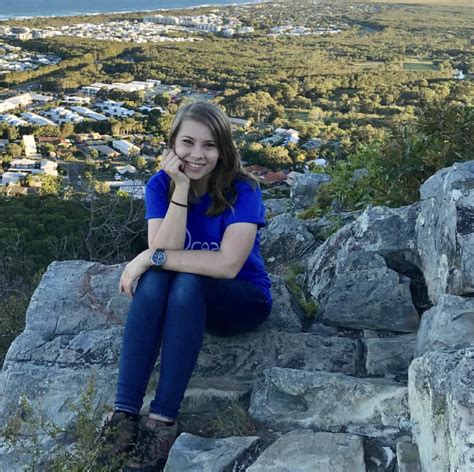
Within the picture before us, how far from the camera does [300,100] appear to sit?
34.0m

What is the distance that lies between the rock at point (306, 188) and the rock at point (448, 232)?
3.14 m

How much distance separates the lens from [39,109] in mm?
→ 32531

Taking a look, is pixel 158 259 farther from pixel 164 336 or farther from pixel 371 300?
pixel 371 300

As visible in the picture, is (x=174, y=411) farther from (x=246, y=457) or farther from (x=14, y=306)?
(x=14, y=306)

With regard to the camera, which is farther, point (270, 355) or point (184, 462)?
point (270, 355)

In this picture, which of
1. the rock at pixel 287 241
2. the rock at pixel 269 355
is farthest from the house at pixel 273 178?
→ the rock at pixel 269 355

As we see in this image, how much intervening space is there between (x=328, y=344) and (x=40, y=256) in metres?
6.26

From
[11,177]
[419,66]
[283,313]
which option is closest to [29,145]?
[11,177]

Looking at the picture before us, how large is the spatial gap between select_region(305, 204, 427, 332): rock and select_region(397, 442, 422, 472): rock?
82cm

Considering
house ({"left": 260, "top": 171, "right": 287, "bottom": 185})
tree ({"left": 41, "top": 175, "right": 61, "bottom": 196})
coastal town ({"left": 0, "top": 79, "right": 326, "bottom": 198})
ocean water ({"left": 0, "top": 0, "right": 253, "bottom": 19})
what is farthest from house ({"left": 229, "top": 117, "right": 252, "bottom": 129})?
ocean water ({"left": 0, "top": 0, "right": 253, "bottom": 19})

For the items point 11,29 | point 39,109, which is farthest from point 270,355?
point 11,29

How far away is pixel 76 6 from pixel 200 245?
92.3m

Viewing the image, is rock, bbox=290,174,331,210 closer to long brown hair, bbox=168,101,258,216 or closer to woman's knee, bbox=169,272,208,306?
long brown hair, bbox=168,101,258,216

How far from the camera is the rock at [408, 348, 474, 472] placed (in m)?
1.58
